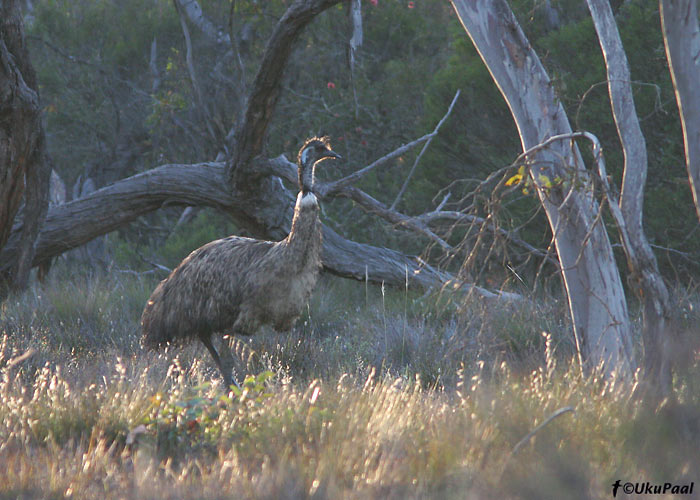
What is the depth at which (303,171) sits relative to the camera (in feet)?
20.6

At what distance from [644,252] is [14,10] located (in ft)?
18.7

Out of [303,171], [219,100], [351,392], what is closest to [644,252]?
[351,392]

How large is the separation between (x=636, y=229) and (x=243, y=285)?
292 centimetres

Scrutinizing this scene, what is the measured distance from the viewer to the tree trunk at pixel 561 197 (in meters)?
5.11

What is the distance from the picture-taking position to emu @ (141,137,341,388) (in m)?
6.23

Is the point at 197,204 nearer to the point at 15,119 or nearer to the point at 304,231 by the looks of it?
the point at 15,119

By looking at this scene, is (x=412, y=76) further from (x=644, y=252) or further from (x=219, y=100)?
(x=644, y=252)

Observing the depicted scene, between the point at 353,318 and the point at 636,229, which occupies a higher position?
the point at 636,229

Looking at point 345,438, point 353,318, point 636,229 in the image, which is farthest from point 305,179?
point 345,438

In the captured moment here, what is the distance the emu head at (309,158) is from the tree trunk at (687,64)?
2.74 meters

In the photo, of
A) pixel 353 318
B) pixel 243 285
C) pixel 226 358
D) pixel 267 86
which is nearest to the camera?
pixel 243 285

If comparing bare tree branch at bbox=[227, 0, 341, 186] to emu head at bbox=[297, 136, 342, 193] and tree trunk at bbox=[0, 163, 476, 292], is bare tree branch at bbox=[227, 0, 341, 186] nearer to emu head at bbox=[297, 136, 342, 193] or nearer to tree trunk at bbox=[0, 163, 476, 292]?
tree trunk at bbox=[0, 163, 476, 292]

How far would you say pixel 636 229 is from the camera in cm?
484

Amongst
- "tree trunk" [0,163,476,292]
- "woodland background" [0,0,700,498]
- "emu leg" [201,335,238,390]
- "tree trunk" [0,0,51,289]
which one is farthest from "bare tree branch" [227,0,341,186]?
"emu leg" [201,335,238,390]
